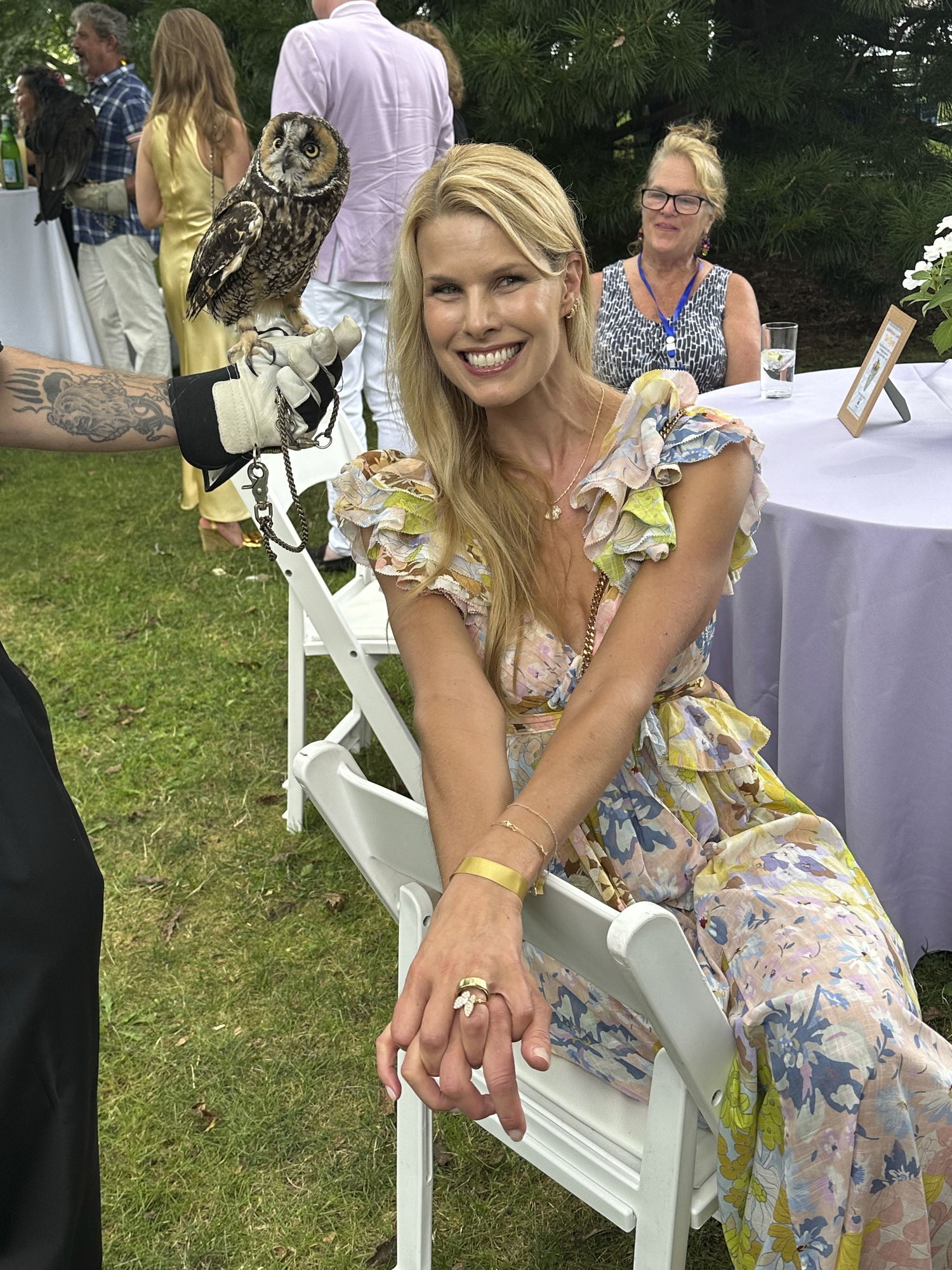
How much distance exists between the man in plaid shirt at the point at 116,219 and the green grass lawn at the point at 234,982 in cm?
202

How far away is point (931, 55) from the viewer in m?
7.06

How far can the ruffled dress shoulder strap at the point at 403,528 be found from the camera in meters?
1.63

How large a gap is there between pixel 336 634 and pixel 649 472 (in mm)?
975

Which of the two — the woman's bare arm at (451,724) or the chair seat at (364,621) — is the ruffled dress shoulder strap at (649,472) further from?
the chair seat at (364,621)

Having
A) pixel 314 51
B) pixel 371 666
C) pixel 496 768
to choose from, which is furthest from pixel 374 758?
pixel 314 51

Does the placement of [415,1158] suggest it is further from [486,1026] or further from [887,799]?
[887,799]

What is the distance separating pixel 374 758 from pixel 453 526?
1.67m

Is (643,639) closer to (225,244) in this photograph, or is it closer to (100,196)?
(225,244)

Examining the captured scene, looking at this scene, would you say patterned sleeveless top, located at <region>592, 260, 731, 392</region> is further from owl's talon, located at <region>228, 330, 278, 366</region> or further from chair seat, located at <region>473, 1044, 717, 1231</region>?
chair seat, located at <region>473, 1044, 717, 1231</region>

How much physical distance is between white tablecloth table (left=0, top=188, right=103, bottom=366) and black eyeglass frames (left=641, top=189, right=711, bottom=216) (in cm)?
435

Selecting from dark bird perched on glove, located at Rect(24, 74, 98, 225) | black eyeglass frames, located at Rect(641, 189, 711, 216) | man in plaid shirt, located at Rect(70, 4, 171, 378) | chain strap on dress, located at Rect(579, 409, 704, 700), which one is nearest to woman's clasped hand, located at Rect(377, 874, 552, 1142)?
chain strap on dress, located at Rect(579, 409, 704, 700)

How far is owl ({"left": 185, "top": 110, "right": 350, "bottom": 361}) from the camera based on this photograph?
1.78 metres

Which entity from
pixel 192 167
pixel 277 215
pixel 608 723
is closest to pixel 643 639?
pixel 608 723

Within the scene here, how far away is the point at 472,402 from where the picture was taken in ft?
5.91
